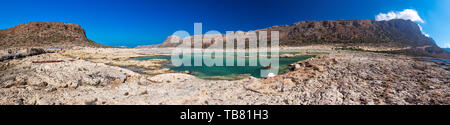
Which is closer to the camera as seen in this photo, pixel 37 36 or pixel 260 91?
pixel 260 91

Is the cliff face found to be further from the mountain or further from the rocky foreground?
the mountain

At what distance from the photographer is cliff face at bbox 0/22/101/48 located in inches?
1886

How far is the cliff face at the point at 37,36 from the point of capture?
4791 cm

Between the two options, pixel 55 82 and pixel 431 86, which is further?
pixel 55 82

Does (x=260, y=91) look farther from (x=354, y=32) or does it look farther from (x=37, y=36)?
(x=354, y=32)

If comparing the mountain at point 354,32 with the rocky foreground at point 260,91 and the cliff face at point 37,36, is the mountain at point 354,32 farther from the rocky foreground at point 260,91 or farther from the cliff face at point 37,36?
the cliff face at point 37,36

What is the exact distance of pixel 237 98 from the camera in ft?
24.0

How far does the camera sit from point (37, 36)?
176 ft

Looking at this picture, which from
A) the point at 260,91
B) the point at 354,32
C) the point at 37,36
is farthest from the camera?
the point at 354,32

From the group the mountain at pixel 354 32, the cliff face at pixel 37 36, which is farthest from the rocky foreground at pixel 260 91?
the mountain at pixel 354 32

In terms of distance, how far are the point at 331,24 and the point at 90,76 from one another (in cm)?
11872

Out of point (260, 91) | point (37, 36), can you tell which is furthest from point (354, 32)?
point (37, 36)

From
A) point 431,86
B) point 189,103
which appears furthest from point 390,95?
point 189,103
